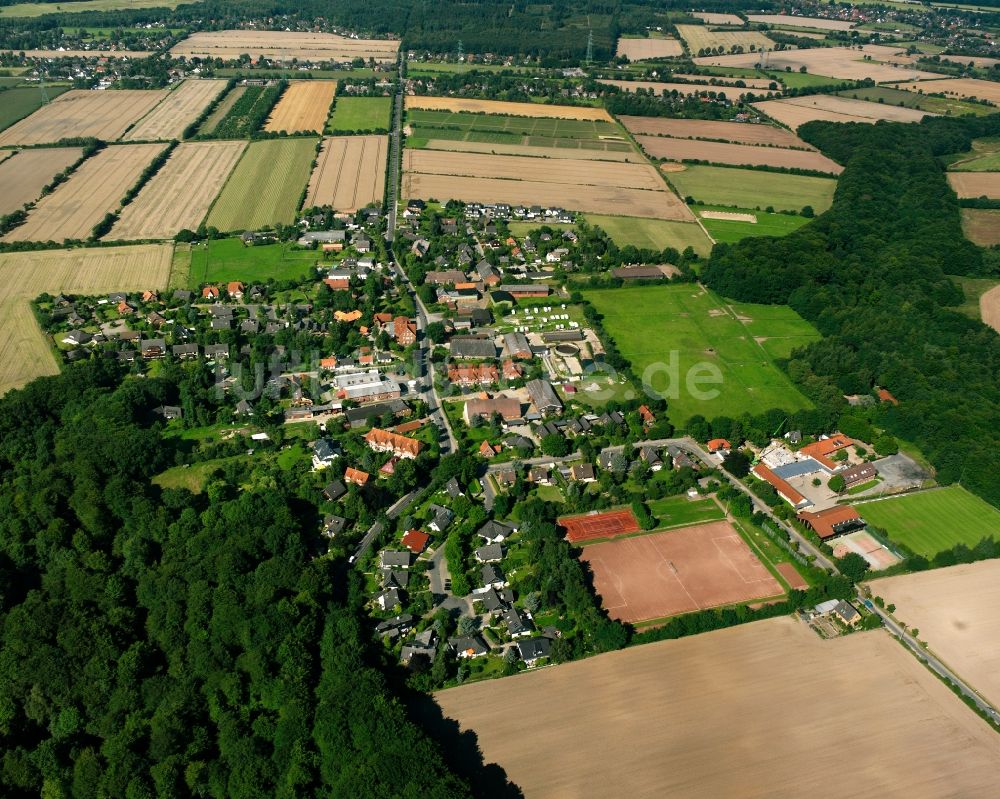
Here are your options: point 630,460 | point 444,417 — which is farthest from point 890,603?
point 444,417

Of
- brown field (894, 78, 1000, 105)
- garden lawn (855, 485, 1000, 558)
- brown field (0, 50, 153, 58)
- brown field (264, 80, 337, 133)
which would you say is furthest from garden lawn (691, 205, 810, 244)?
brown field (0, 50, 153, 58)

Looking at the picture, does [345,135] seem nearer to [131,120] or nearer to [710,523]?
[131,120]

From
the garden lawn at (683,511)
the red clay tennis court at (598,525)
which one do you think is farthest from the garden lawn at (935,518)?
the red clay tennis court at (598,525)

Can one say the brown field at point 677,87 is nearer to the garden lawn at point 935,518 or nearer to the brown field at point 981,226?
the brown field at point 981,226

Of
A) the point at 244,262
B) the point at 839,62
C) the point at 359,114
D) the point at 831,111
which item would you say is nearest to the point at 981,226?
the point at 831,111

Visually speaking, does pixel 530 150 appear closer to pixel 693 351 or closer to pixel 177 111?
pixel 693 351
